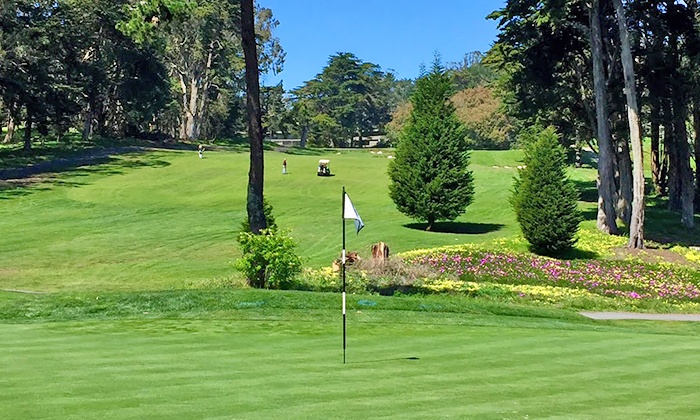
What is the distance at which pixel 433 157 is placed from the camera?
32031 millimetres

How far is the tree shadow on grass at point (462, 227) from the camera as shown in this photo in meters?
34.4

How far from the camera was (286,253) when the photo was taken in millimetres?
18500

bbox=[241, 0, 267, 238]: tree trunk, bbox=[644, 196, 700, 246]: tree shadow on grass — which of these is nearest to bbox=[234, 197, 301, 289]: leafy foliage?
bbox=[241, 0, 267, 238]: tree trunk

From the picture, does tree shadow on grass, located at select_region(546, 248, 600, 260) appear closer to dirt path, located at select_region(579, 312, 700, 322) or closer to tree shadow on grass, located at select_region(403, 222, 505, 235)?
tree shadow on grass, located at select_region(403, 222, 505, 235)

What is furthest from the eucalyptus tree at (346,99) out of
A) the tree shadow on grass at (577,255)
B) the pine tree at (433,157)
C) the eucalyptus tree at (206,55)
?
the tree shadow on grass at (577,255)

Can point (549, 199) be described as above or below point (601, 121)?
below

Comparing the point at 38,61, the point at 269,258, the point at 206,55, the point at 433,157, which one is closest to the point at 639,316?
the point at 269,258

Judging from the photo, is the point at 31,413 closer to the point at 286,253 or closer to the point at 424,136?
the point at 286,253

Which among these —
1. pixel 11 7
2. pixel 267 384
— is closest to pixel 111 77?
pixel 11 7

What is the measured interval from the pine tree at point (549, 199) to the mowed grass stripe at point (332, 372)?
14.1m

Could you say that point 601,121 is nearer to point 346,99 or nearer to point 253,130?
point 253,130

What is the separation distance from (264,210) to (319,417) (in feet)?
46.8

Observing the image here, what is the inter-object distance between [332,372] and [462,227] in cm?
2785

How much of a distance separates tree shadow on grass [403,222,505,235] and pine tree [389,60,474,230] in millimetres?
1523
